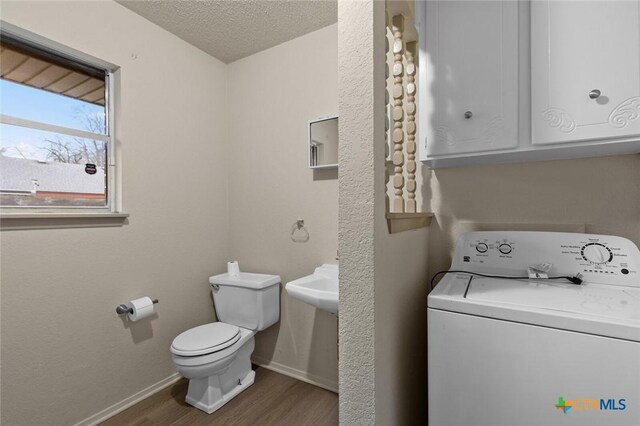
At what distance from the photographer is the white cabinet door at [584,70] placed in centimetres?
96

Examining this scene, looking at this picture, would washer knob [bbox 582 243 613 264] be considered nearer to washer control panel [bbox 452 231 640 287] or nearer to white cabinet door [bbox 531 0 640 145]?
washer control panel [bbox 452 231 640 287]

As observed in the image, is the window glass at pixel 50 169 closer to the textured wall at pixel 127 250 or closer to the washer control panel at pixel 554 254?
the textured wall at pixel 127 250

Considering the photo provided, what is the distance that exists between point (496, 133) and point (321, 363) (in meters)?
1.80

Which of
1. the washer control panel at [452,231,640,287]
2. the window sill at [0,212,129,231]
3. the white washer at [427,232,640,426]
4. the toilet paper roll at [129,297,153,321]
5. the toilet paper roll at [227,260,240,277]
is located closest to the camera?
the white washer at [427,232,640,426]

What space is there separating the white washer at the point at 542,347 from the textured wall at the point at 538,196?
15 cm

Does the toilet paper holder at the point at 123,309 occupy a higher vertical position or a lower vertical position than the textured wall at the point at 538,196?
lower

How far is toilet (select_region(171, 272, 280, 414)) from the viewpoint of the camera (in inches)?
67.4

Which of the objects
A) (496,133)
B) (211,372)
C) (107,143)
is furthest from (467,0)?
(211,372)

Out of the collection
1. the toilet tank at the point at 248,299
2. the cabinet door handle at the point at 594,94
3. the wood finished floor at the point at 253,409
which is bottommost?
the wood finished floor at the point at 253,409

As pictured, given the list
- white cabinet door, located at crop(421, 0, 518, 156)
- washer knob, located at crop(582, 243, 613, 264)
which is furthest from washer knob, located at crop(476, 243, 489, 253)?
white cabinet door, located at crop(421, 0, 518, 156)

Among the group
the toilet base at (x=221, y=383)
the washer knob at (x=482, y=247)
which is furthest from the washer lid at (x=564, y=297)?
the toilet base at (x=221, y=383)

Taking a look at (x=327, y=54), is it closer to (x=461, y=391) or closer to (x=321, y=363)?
(x=461, y=391)

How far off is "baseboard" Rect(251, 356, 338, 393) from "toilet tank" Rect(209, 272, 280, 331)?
386 millimetres

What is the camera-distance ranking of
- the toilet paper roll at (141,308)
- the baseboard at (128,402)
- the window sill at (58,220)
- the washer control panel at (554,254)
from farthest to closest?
the toilet paper roll at (141,308)
the baseboard at (128,402)
the window sill at (58,220)
the washer control panel at (554,254)
